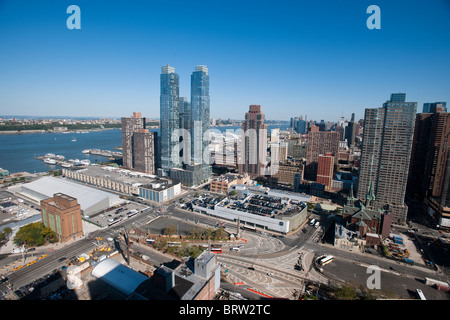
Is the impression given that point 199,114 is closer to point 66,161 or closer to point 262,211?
point 262,211

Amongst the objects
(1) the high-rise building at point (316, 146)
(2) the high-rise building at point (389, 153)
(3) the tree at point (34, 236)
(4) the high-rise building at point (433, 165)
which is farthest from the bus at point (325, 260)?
(1) the high-rise building at point (316, 146)

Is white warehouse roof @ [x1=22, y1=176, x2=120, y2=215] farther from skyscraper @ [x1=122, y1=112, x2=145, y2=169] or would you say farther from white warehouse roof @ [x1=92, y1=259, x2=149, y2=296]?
skyscraper @ [x1=122, y1=112, x2=145, y2=169]

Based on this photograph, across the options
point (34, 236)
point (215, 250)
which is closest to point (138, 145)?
point (34, 236)

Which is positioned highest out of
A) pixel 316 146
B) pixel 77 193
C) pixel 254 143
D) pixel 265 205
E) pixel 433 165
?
pixel 254 143

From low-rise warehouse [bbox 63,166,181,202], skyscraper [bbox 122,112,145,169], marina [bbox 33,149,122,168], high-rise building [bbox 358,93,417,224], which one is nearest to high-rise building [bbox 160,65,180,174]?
low-rise warehouse [bbox 63,166,181,202]
